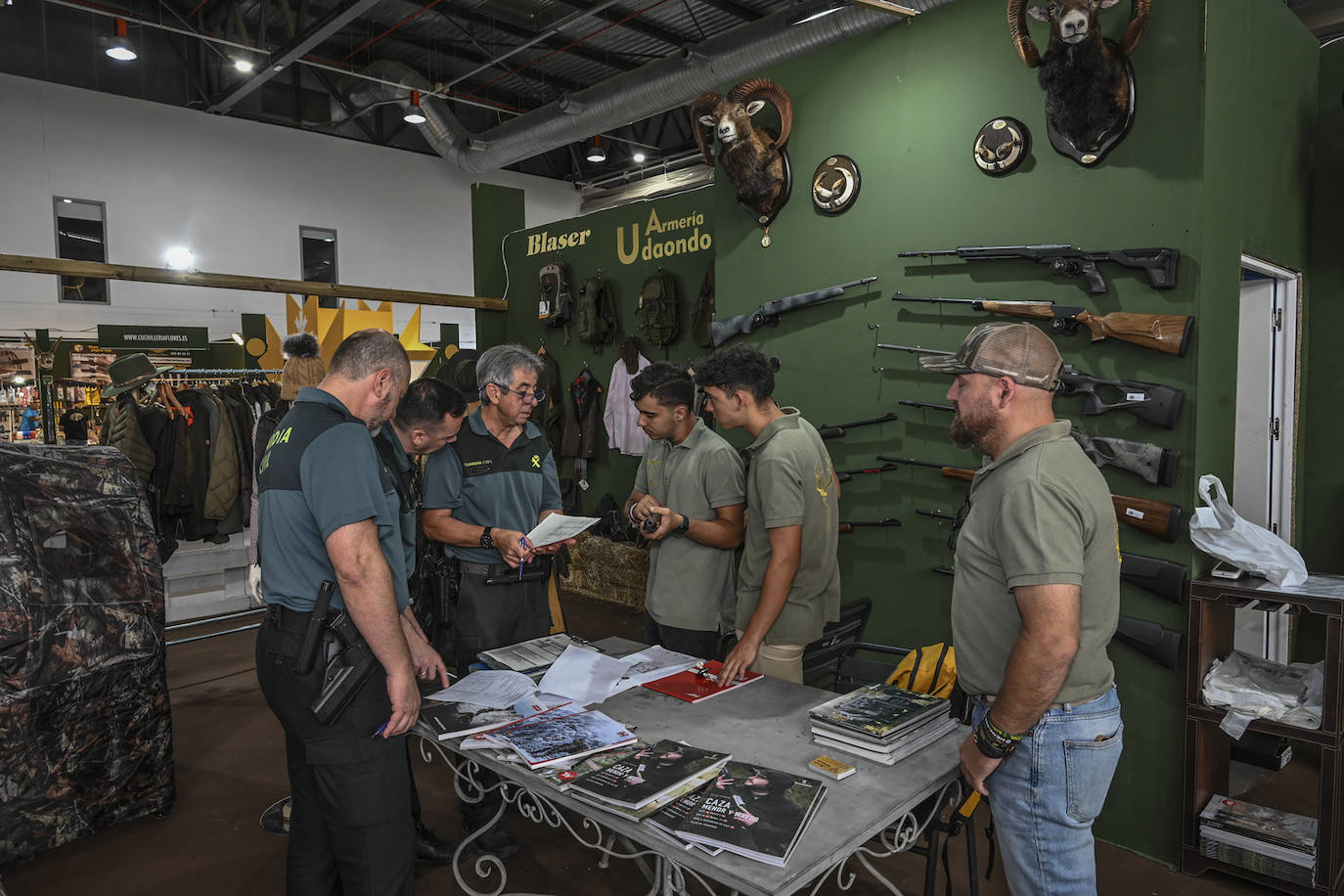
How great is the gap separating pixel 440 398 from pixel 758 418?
1.07 meters

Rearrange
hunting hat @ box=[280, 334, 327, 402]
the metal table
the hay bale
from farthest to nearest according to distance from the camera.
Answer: the hay bale → hunting hat @ box=[280, 334, 327, 402] → the metal table

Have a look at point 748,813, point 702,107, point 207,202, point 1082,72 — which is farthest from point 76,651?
point 207,202

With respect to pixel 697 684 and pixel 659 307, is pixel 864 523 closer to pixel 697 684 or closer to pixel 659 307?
pixel 697 684

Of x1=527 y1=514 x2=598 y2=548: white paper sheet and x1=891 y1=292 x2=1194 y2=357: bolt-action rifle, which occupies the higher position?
x1=891 y1=292 x2=1194 y2=357: bolt-action rifle

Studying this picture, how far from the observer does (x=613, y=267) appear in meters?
6.88

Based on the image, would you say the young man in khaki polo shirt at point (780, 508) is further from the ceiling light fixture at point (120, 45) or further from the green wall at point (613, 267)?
the ceiling light fixture at point (120, 45)

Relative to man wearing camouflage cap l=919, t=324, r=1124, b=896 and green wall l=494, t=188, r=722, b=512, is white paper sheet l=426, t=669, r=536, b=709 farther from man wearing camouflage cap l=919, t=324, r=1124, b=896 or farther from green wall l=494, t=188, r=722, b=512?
green wall l=494, t=188, r=722, b=512

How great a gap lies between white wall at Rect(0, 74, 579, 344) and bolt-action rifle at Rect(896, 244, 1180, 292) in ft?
32.6

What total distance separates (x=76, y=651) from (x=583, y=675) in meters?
2.09

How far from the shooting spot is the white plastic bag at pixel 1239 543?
8.72 feet

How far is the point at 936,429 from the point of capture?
350 centimetres

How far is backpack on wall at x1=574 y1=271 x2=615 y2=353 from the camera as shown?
6.84 metres

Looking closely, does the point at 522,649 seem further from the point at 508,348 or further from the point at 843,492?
the point at 843,492

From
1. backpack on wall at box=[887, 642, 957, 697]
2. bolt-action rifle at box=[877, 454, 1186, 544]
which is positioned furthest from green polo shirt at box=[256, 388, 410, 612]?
bolt-action rifle at box=[877, 454, 1186, 544]
